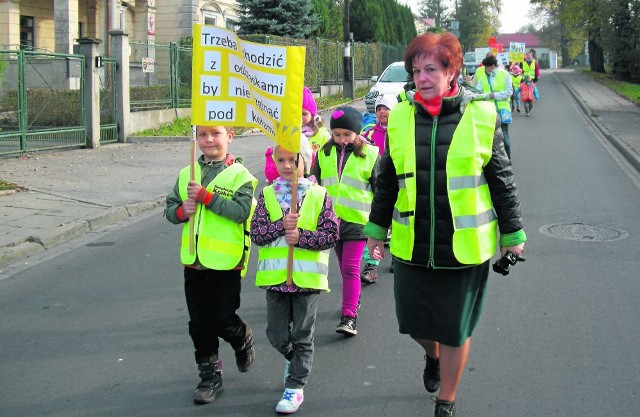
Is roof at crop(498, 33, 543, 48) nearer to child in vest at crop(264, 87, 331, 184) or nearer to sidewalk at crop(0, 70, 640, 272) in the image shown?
sidewalk at crop(0, 70, 640, 272)

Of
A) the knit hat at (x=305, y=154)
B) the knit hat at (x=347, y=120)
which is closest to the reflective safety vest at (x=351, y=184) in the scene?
the knit hat at (x=347, y=120)

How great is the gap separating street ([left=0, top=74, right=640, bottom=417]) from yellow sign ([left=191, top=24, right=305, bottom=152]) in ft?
4.98

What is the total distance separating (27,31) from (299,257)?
29.4 meters

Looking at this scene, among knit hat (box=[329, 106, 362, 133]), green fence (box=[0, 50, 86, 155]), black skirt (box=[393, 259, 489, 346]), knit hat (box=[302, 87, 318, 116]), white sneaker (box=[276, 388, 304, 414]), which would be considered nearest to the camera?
black skirt (box=[393, 259, 489, 346])

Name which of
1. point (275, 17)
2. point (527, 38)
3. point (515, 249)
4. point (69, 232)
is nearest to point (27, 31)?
point (275, 17)

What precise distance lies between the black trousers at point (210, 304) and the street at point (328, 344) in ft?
1.21

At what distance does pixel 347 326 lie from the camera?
18.0 ft

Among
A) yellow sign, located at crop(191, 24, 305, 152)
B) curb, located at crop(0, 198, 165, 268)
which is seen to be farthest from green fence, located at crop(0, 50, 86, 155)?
yellow sign, located at crop(191, 24, 305, 152)

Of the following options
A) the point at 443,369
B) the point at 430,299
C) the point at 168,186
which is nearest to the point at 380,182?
the point at 430,299

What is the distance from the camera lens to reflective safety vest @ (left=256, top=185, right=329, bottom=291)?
14.0 feet

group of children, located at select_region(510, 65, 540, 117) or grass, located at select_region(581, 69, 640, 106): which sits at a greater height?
grass, located at select_region(581, 69, 640, 106)

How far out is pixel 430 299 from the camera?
3820 mm

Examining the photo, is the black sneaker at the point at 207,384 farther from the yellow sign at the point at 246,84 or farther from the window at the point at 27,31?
the window at the point at 27,31

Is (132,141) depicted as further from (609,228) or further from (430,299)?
(430,299)
